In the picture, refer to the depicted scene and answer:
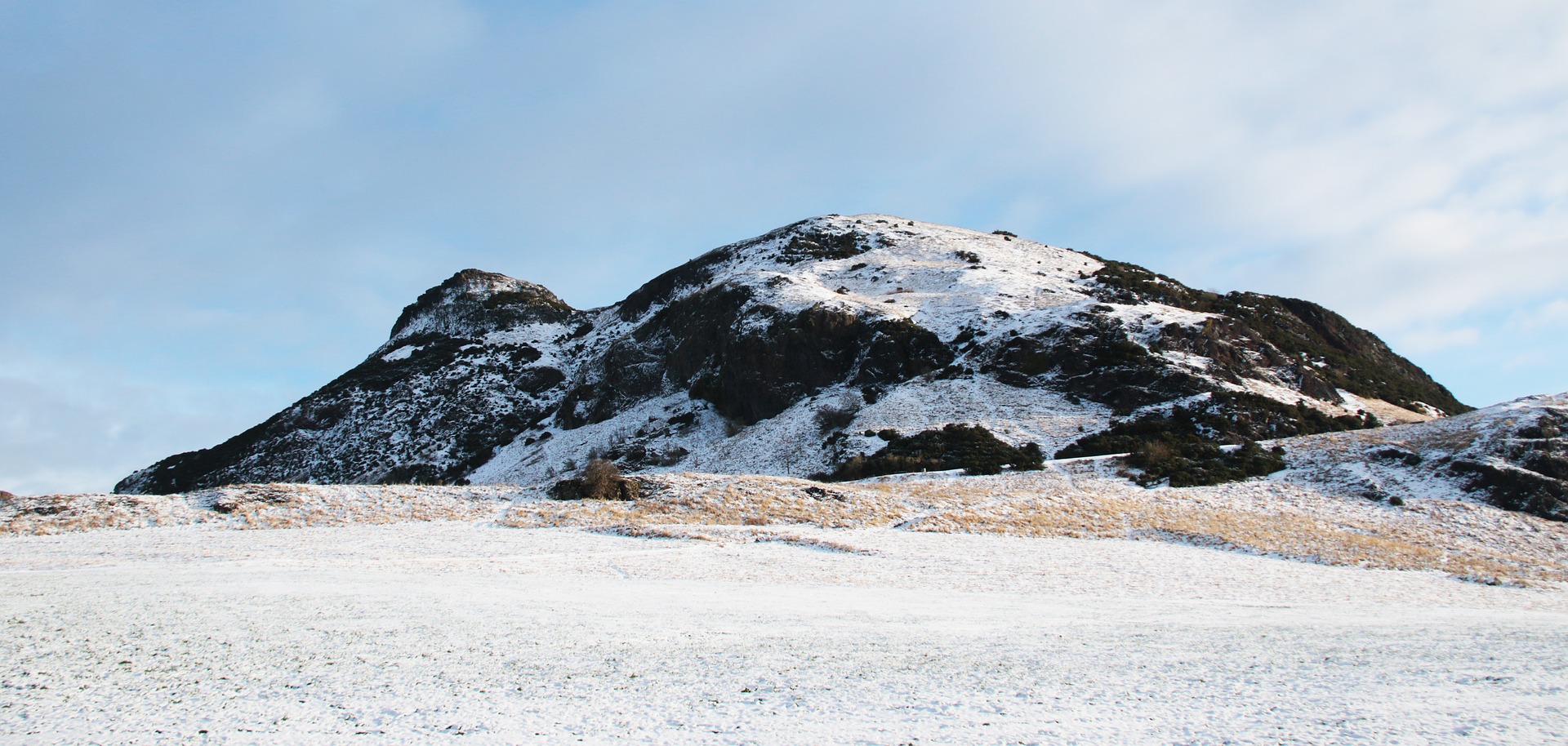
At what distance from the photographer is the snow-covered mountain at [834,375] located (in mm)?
45688

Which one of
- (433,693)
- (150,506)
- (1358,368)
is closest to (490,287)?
(150,506)

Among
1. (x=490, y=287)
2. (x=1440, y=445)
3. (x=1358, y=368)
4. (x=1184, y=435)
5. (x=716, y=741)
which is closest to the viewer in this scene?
(x=716, y=741)

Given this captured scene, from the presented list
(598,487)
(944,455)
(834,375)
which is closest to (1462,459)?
(944,455)

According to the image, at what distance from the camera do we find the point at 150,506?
2078cm

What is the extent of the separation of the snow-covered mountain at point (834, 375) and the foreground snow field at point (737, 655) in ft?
90.2

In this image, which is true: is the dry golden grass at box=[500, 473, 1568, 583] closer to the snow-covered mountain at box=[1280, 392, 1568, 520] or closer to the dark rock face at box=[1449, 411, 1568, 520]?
the dark rock face at box=[1449, 411, 1568, 520]

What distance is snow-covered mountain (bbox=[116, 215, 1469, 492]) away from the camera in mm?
45688

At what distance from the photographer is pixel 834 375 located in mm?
56062

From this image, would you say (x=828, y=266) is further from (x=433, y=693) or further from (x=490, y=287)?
(x=433, y=693)

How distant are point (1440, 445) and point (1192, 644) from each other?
29.0m

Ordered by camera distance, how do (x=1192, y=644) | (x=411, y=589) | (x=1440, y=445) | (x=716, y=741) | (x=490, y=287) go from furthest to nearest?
1. (x=490, y=287)
2. (x=1440, y=445)
3. (x=411, y=589)
4. (x=1192, y=644)
5. (x=716, y=741)

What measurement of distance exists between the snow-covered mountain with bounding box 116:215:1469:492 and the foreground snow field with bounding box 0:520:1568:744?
2749 centimetres

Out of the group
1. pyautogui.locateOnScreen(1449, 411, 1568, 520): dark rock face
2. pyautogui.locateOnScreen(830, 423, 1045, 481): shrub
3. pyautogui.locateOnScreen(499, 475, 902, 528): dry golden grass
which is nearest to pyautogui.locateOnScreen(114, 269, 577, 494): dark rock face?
pyautogui.locateOnScreen(830, 423, 1045, 481): shrub

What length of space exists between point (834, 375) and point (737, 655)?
4792 cm
